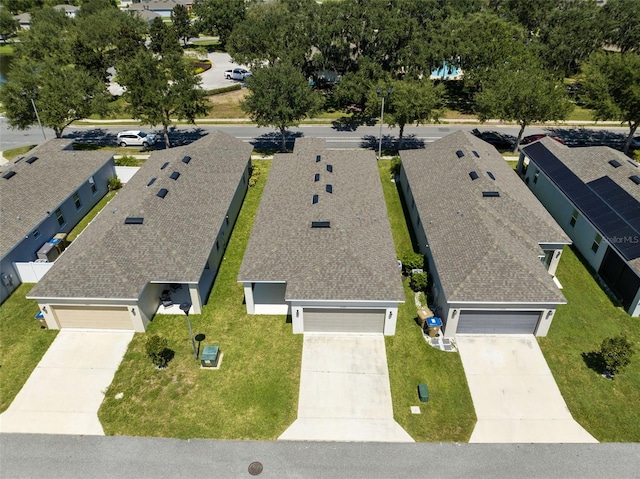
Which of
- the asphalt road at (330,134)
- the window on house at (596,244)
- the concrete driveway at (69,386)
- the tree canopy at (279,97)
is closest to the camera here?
the concrete driveway at (69,386)

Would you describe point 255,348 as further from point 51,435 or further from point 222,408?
point 51,435

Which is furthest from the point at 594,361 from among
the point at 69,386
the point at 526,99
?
the point at 526,99

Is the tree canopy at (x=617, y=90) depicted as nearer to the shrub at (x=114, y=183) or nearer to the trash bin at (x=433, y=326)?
the trash bin at (x=433, y=326)

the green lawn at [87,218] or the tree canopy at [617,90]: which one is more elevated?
the tree canopy at [617,90]

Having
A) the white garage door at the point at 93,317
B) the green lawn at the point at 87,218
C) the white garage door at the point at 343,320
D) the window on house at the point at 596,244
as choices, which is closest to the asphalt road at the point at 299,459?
the white garage door at the point at 93,317

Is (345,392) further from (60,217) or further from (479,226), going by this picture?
(60,217)

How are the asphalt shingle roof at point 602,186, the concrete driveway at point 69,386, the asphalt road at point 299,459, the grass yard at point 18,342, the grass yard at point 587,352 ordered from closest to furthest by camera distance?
the asphalt road at point 299,459 < the concrete driveway at point 69,386 < the grass yard at point 587,352 < the grass yard at point 18,342 < the asphalt shingle roof at point 602,186

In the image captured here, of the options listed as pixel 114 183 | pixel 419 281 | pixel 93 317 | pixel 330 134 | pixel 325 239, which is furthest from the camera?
pixel 330 134
